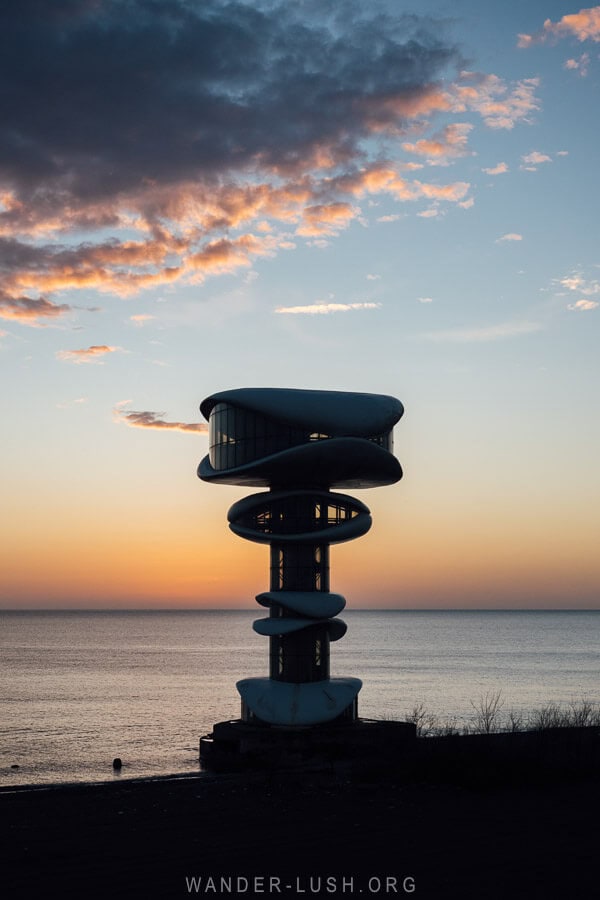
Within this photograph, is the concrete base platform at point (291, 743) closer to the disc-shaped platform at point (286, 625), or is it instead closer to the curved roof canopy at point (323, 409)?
the disc-shaped platform at point (286, 625)

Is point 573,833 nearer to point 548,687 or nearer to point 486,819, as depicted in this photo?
point 486,819

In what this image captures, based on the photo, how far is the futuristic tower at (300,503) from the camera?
132 feet

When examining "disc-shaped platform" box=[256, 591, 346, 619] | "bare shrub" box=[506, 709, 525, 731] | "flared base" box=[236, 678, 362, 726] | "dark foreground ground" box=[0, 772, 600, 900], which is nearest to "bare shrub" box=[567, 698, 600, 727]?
"bare shrub" box=[506, 709, 525, 731]

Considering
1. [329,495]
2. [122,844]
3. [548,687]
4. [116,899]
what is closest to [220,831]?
[122,844]

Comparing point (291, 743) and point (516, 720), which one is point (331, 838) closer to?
point (291, 743)

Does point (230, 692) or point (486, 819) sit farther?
point (230, 692)

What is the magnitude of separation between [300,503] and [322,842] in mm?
26014

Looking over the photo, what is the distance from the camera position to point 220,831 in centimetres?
1795

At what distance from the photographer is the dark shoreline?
14.1 m

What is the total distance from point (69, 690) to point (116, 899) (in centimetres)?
7792

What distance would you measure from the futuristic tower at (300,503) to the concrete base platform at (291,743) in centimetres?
79

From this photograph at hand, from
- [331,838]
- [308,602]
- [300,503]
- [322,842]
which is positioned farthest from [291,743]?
[322,842]

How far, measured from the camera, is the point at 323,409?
40344 millimetres

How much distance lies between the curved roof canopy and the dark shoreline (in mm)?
18513
